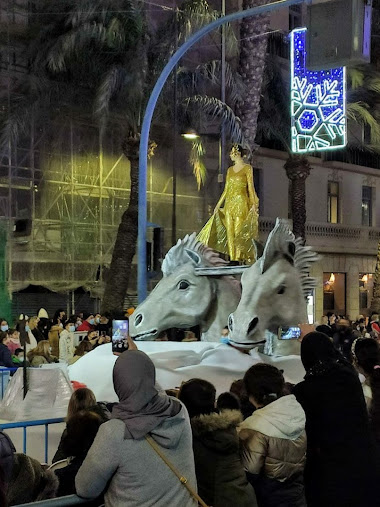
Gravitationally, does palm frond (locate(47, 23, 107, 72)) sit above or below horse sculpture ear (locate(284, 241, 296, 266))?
above

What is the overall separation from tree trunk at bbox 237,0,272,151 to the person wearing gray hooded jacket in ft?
71.1

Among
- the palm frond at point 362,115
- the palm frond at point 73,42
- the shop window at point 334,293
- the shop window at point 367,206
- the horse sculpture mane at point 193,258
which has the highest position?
the palm frond at point 73,42

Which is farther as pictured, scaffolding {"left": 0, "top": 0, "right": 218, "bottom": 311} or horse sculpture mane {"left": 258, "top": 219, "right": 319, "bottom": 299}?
scaffolding {"left": 0, "top": 0, "right": 218, "bottom": 311}

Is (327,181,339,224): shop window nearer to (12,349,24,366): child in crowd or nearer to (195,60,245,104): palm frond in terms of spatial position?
(195,60,245,104): palm frond

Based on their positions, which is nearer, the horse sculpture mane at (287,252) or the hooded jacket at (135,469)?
the hooded jacket at (135,469)

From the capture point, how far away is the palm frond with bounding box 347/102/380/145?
1123 inches

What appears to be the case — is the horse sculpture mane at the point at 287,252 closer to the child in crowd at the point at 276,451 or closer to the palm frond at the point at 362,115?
the child in crowd at the point at 276,451

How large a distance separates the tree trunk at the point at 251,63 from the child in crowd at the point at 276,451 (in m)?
20.8

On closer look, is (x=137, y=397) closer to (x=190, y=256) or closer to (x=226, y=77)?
(x=190, y=256)

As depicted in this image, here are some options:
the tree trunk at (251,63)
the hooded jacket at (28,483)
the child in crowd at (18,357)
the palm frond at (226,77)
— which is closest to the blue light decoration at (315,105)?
the tree trunk at (251,63)

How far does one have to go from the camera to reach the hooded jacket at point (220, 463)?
13.3 feet

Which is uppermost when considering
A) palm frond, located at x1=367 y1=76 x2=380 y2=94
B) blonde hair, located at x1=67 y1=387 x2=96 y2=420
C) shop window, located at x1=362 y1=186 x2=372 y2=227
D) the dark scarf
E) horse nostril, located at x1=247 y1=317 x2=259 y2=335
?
palm frond, located at x1=367 y1=76 x2=380 y2=94

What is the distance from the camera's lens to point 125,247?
2275 cm

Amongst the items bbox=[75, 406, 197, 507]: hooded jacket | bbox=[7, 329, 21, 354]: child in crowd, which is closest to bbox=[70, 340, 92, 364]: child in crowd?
bbox=[7, 329, 21, 354]: child in crowd
